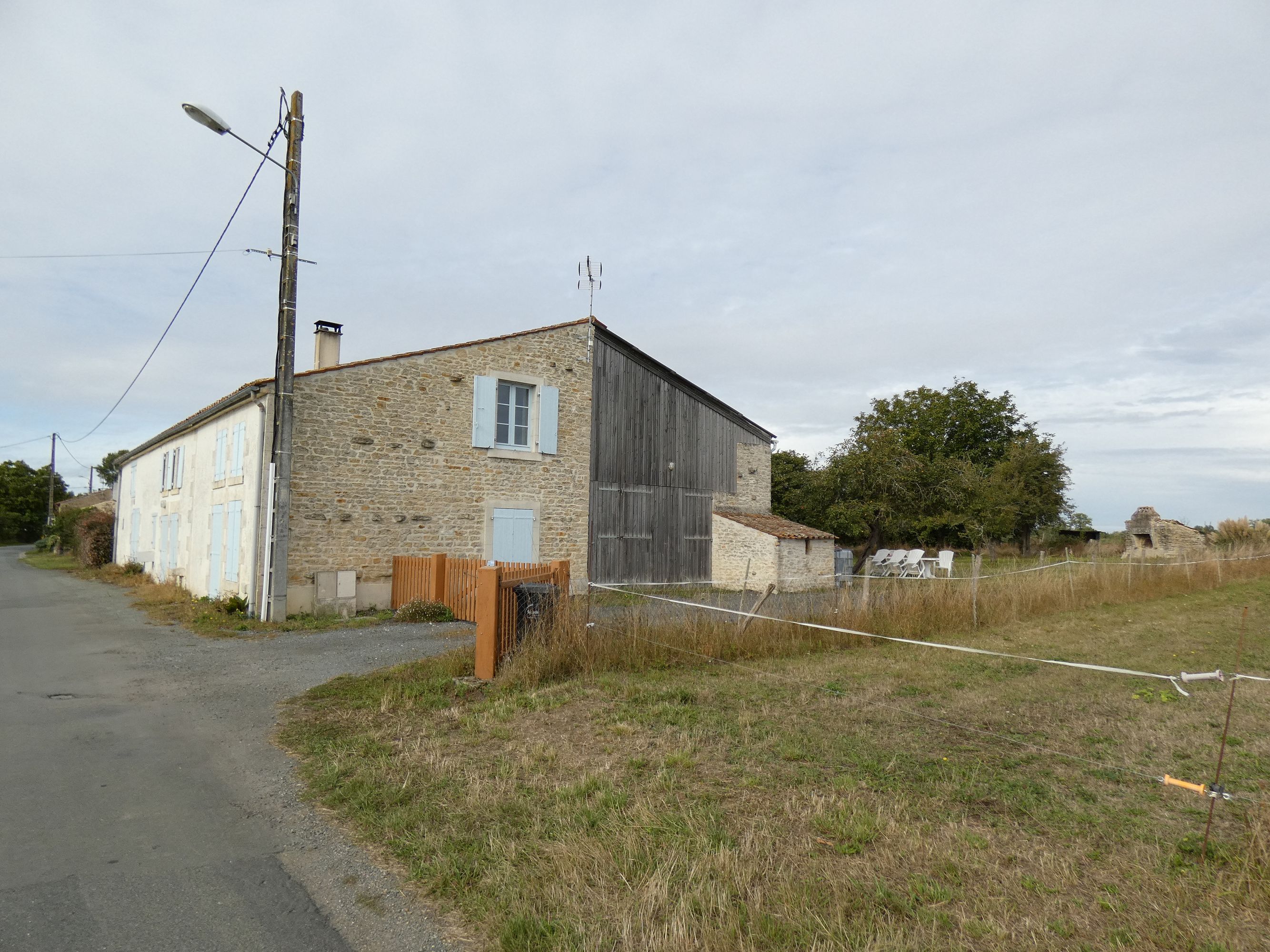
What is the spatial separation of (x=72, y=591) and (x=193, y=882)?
1766 centimetres

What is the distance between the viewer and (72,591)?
17.2 metres

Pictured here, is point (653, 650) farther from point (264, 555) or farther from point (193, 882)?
point (264, 555)

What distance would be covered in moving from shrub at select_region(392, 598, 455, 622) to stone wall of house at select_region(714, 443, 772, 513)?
8.21 metres

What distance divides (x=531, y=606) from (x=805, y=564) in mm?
11299

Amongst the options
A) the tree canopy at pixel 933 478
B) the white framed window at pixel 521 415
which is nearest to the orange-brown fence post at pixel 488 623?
the white framed window at pixel 521 415

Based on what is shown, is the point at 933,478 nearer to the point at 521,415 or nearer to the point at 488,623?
the point at 521,415

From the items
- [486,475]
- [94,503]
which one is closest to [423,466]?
[486,475]

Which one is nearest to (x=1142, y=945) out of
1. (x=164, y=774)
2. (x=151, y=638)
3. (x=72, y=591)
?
(x=164, y=774)

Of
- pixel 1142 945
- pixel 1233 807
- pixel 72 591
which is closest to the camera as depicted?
pixel 1142 945

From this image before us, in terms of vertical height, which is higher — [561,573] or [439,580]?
[561,573]

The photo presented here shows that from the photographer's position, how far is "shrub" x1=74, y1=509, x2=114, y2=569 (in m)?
26.4

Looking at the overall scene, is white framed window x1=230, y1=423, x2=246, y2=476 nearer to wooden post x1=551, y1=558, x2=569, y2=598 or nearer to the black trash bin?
wooden post x1=551, y1=558, x2=569, y2=598

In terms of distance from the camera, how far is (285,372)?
37.0ft

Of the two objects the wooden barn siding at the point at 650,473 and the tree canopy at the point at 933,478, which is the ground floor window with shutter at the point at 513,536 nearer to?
the wooden barn siding at the point at 650,473
